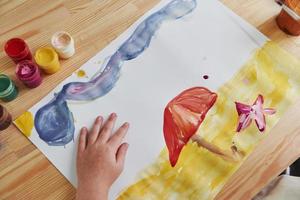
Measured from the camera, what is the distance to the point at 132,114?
0.79m

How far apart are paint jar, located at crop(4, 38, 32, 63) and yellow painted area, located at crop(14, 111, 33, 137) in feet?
0.44

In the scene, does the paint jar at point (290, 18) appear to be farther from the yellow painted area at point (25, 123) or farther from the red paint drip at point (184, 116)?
the yellow painted area at point (25, 123)

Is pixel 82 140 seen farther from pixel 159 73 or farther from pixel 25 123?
pixel 159 73

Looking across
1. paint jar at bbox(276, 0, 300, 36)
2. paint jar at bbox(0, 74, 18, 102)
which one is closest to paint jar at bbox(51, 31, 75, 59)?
paint jar at bbox(0, 74, 18, 102)

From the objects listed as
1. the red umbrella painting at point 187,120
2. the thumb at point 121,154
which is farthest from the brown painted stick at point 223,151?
the thumb at point 121,154

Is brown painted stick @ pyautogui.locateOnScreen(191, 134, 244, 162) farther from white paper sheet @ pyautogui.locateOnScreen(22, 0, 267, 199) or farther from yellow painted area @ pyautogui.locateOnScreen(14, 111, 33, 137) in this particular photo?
yellow painted area @ pyautogui.locateOnScreen(14, 111, 33, 137)

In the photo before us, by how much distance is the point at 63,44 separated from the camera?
2.71ft

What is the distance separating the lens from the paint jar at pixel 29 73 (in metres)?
0.78

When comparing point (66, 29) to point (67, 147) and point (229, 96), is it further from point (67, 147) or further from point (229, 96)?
point (229, 96)

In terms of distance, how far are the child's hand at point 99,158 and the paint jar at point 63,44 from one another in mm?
181

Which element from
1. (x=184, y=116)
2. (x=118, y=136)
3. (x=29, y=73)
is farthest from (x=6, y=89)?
(x=184, y=116)

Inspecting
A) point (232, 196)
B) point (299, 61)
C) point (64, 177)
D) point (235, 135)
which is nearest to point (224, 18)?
point (299, 61)

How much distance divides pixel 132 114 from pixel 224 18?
1.16ft

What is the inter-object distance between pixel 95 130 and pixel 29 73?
0.20m
